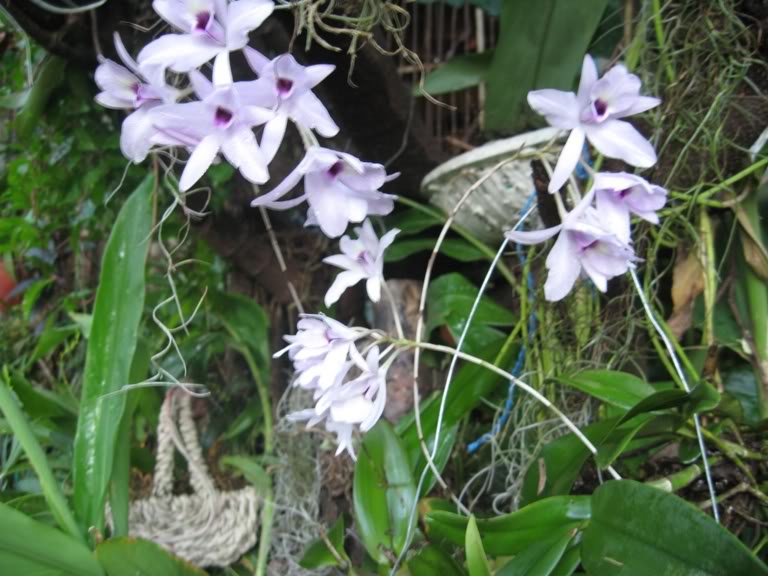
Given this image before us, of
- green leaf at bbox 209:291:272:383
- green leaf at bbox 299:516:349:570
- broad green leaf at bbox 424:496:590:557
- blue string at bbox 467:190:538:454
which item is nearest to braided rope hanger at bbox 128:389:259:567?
green leaf at bbox 209:291:272:383

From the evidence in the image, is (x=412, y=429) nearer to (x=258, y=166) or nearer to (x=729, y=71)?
(x=258, y=166)

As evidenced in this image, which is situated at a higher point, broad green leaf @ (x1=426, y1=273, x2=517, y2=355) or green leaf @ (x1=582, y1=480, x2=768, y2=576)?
green leaf @ (x1=582, y1=480, x2=768, y2=576)

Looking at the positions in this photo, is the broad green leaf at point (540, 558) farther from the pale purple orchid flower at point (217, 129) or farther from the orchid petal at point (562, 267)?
the pale purple orchid flower at point (217, 129)

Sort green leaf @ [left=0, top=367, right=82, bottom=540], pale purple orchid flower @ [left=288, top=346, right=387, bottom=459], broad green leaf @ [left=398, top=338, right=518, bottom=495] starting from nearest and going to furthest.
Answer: pale purple orchid flower @ [left=288, top=346, right=387, bottom=459] → green leaf @ [left=0, top=367, right=82, bottom=540] → broad green leaf @ [left=398, top=338, right=518, bottom=495]

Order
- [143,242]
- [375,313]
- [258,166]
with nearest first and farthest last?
[258,166]
[143,242]
[375,313]

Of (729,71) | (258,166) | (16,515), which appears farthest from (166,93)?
(729,71)

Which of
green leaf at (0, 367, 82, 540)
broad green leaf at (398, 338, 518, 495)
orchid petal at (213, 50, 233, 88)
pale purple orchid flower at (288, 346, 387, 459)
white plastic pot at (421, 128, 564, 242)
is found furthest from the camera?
white plastic pot at (421, 128, 564, 242)

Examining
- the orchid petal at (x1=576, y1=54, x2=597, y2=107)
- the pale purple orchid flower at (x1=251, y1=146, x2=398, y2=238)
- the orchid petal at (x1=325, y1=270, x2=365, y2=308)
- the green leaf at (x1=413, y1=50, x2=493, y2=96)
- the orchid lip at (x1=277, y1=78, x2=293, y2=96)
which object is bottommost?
the orchid petal at (x1=325, y1=270, x2=365, y2=308)

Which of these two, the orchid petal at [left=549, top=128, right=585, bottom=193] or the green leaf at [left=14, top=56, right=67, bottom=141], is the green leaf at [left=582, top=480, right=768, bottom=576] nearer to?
the orchid petal at [left=549, top=128, right=585, bottom=193]

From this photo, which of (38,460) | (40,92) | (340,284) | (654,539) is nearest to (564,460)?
(654,539)
